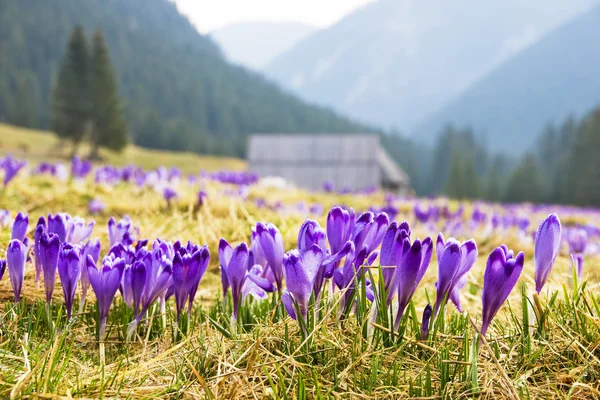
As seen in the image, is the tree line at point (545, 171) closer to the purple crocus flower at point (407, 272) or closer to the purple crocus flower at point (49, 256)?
the purple crocus flower at point (407, 272)

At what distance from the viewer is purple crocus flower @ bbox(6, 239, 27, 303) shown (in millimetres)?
1661

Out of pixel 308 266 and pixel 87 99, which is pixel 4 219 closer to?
pixel 308 266

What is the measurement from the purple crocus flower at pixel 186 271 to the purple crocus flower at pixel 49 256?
1.30 feet

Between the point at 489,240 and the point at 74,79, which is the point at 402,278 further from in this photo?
the point at 74,79

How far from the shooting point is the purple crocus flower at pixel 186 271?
5.42 feet

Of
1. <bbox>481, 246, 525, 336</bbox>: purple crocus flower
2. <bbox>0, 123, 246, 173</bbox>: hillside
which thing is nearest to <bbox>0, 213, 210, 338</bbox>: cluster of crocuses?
<bbox>481, 246, 525, 336</bbox>: purple crocus flower

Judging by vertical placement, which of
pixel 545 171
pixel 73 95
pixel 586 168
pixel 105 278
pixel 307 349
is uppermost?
pixel 73 95

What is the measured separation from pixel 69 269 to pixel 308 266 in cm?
78

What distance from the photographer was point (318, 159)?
31469mm


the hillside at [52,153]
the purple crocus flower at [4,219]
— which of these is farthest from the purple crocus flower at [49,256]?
the hillside at [52,153]

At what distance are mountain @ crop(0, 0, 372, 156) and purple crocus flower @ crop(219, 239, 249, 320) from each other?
78132 mm

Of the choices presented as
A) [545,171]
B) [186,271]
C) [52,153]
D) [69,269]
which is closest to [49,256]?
[69,269]

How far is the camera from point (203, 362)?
1442mm

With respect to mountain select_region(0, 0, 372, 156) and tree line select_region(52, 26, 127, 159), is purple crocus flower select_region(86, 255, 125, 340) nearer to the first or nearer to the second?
tree line select_region(52, 26, 127, 159)
